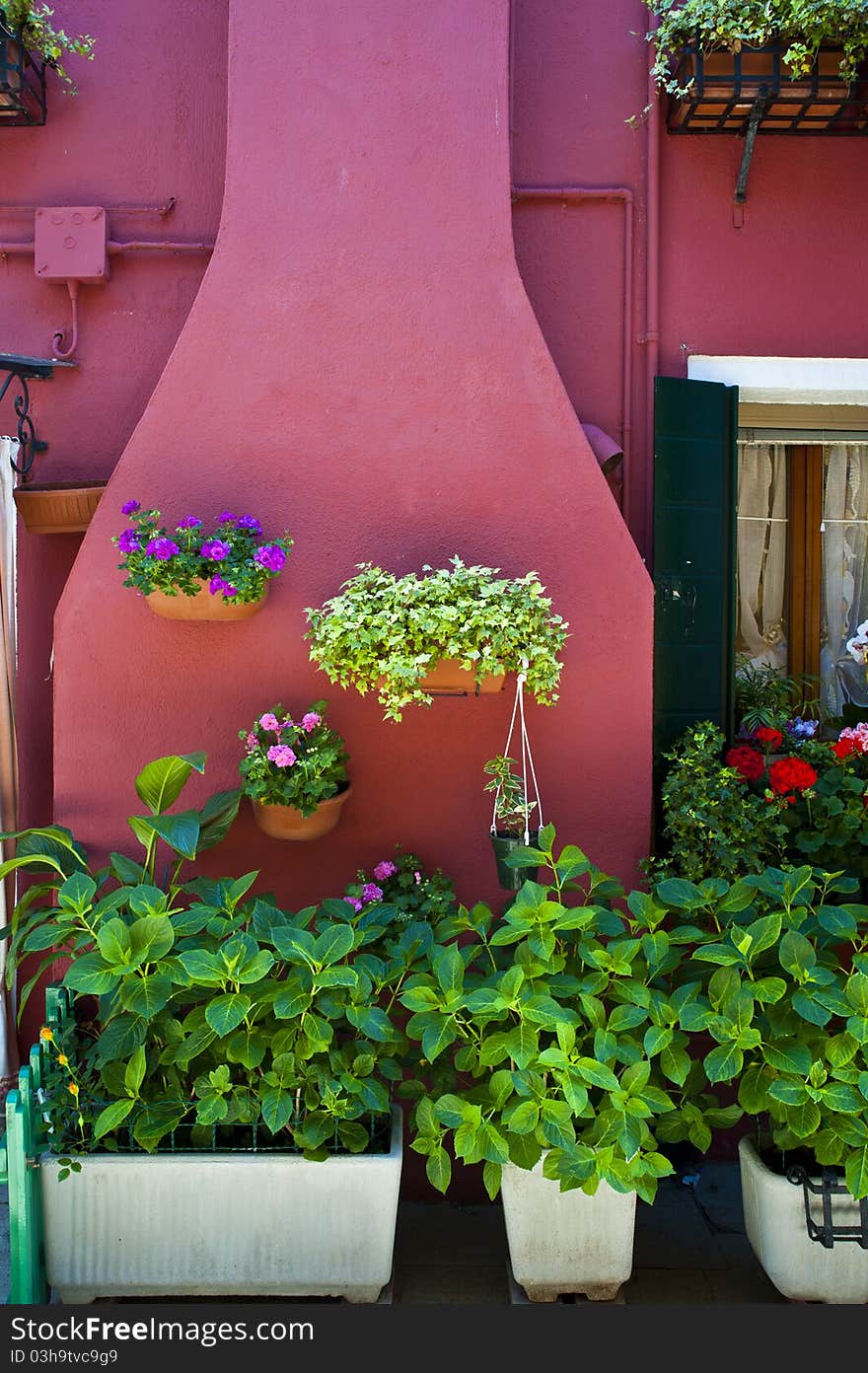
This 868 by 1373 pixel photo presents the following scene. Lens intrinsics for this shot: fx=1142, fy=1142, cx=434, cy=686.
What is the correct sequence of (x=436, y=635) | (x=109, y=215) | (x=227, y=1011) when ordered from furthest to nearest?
(x=109, y=215)
(x=436, y=635)
(x=227, y=1011)

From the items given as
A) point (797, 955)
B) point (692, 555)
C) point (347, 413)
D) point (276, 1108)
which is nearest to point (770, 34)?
point (692, 555)

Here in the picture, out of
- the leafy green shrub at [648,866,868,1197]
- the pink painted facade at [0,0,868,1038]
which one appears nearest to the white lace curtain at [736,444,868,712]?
the pink painted facade at [0,0,868,1038]

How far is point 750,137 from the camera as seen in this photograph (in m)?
4.36

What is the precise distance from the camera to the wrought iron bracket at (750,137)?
4160 millimetres

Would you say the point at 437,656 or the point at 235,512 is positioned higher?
the point at 235,512

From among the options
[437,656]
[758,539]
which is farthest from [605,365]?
[437,656]

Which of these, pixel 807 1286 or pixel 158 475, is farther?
pixel 158 475

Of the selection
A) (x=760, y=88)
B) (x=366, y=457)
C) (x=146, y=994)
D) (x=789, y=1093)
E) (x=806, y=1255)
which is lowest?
(x=806, y=1255)


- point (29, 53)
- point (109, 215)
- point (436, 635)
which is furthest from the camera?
point (109, 215)

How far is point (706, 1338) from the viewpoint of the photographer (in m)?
2.95

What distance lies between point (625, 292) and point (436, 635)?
6.38 feet

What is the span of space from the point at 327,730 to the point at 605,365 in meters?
1.93

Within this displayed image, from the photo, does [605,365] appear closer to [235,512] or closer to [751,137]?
[751,137]

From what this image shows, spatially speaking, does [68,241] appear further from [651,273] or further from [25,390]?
[651,273]
